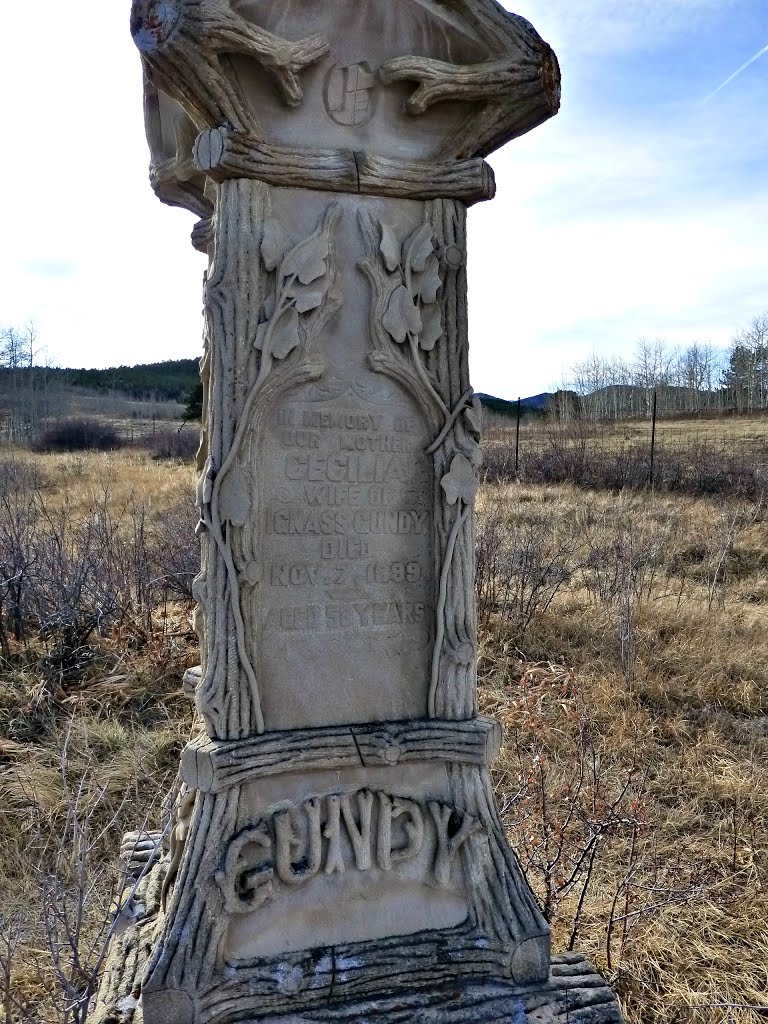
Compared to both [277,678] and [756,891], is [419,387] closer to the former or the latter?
[277,678]

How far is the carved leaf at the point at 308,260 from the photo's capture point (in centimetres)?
207

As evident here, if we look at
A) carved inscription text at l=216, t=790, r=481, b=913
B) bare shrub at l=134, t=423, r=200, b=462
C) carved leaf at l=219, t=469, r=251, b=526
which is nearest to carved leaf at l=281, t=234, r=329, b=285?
carved leaf at l=219, t=469, r=251, b=526

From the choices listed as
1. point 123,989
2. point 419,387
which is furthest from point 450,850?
point 419,387

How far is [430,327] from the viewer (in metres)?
2.25

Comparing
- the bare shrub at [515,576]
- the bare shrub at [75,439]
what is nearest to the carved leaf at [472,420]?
the bare shrub at [515,576]

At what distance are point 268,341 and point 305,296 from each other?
6.5 inches

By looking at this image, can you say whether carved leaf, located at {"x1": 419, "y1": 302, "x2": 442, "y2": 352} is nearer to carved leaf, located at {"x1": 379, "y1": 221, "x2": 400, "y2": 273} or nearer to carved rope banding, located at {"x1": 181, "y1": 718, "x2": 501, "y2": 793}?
carved leaf, located at {"x1": 379, "y1": 221, "x2": 400, "y2": 273}

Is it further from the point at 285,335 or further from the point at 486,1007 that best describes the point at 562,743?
the point at 285,335

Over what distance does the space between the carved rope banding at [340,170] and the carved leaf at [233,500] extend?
809mm

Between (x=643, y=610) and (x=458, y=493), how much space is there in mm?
4500

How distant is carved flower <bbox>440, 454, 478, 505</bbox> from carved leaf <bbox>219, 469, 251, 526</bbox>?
0.59m

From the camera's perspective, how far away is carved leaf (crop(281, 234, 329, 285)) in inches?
81.6

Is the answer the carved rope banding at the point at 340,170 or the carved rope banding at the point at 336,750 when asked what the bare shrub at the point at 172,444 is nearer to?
the carved rope banding at the point at 340,170

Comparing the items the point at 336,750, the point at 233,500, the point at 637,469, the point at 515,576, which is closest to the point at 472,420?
the point at 233,500
